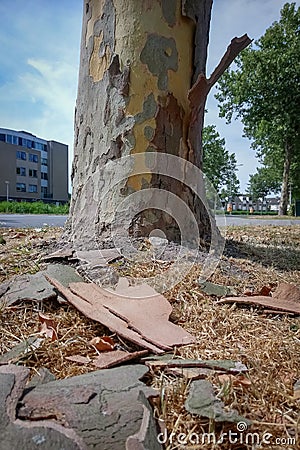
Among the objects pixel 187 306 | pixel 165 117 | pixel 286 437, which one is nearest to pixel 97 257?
pixel 187 306

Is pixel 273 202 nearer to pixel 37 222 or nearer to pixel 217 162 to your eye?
pixel 217 162

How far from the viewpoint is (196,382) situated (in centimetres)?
87

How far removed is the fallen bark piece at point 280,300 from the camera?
141 cm

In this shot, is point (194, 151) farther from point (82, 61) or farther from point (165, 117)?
point (82, 61)

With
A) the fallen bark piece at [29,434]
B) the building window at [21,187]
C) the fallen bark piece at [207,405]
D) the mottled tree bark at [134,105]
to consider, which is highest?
the building window at [21,187]

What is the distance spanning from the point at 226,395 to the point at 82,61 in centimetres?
237

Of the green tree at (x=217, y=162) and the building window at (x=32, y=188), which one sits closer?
the green tree at (x=217, y=162)

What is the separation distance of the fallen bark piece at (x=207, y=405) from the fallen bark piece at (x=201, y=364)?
86mm

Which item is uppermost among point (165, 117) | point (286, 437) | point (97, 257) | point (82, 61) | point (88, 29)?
point (88, 29)

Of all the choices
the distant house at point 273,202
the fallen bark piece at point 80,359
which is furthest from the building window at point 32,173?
the fallen bark piece at point 80,359

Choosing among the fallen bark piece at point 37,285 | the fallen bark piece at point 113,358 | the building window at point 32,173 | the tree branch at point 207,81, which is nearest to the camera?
the fallen bark piece at point 113,358

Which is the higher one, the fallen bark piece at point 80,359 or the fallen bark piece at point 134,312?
the fallen bark piece at point 134,312

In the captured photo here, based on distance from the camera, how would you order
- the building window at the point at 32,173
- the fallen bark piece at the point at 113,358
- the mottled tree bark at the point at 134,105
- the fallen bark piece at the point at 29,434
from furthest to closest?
the building window at the point at 32,173 → the mottled tree bark at the point at 134,105 → the fallen bark piece at the point at 113,358 → the fallen bark piece at the point at 29,434

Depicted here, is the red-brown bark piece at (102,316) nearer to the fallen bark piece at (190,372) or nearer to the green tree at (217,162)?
the fallen bark piece at (190,372)
